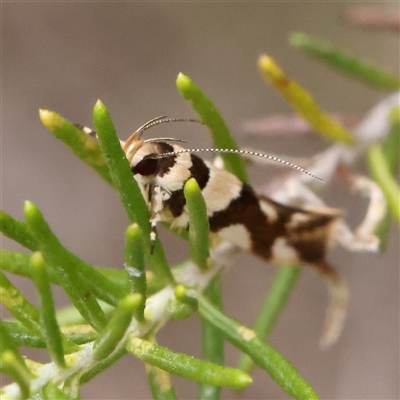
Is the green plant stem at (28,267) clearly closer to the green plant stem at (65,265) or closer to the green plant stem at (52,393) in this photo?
the green plant stem at (65,265)

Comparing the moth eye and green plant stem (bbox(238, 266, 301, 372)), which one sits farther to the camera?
green plant stem (bbox(238, 266, 301, 372))

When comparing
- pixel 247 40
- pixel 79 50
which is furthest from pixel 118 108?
pixel 247 40

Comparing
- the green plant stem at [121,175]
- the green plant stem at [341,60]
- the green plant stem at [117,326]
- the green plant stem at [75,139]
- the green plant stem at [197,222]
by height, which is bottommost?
the green plant stem at [117,326]

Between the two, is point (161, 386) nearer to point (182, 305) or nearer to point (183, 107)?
point (182, 305)

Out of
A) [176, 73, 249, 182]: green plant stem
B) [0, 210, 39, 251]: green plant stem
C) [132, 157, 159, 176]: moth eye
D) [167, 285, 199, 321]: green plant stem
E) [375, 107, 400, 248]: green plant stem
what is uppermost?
[375, 107, 400, 248]: green plant stem

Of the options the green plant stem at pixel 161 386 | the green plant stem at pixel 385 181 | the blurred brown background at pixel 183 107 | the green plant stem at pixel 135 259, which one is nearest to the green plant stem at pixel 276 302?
the green plant stem at pixel 385 181

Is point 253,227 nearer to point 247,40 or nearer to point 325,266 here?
point 325,266

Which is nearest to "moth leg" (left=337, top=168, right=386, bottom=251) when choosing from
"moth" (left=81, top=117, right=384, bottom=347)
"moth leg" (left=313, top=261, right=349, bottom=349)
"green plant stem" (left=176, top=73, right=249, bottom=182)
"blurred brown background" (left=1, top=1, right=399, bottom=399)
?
"moth" (left=81, top=117, right=384, bottom=347)

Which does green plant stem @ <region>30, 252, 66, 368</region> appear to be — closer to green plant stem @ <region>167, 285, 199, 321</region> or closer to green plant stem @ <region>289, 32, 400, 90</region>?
green plant stem @ <region>167, 285, 199, 321</region>
